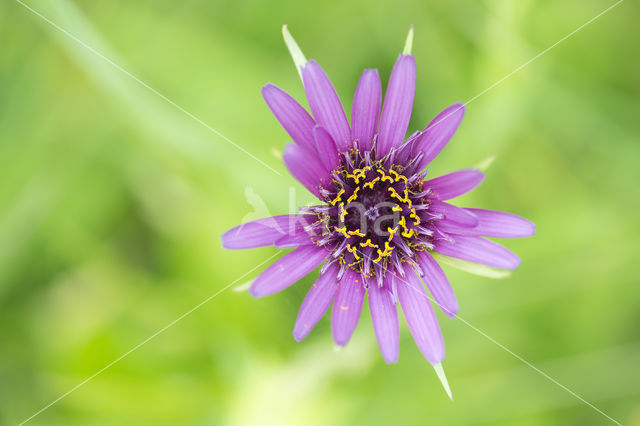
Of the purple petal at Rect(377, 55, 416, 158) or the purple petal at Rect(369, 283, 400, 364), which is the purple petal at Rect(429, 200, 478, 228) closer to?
the purple petal at Rect(377, 55, 416, 158)

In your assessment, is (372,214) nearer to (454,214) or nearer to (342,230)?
(342,230)

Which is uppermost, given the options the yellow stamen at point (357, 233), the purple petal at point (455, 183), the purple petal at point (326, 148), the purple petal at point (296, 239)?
the purple petal at point (326, 148)

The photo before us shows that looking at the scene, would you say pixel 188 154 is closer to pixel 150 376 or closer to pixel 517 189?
pixel 150 376

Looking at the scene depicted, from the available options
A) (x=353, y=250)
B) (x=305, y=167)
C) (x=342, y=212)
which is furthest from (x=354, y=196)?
(x=305, y=167)

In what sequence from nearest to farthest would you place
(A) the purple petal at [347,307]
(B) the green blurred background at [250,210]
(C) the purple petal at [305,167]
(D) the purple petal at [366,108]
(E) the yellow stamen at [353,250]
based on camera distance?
(C) the purple petal at [305,167] → (A) the purple petal at [347,307] → (D) the purple petal at [366,108] → (E) the yellow stamen at [353,250] → (B) the green blurred background at [250,210]

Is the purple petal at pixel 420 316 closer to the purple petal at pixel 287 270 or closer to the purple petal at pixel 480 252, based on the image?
the purple petal at pixel 480 252

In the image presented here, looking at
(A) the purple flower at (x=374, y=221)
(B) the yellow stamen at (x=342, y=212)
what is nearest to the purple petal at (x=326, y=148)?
(A) the purple flower at (x=374, y=221)

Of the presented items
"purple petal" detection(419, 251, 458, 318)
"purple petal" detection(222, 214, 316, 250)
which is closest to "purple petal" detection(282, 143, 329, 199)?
"purple petal" detection(222, 214, 316, 250)
